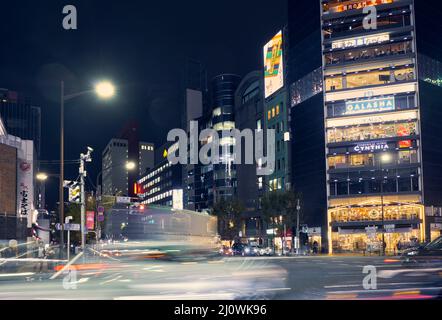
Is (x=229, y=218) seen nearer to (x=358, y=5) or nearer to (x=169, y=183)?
(x=358, y=5)

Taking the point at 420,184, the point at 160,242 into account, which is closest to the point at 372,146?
the point at 420,184

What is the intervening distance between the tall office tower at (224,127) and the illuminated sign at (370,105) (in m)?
48.3

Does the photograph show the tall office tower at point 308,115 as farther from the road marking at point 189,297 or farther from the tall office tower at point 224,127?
the road marking at point 189,297

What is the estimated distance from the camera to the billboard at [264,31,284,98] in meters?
103

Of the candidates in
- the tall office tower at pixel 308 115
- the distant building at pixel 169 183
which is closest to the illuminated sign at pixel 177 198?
the distant building at pixel 169 183

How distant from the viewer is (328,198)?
86812mm

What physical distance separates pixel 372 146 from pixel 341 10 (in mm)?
23471

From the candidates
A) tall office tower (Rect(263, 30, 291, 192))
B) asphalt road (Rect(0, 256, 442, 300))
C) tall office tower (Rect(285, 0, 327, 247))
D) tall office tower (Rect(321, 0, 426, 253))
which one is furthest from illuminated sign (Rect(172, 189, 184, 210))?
asphalt road (Rect(0, 256, 442, 300))

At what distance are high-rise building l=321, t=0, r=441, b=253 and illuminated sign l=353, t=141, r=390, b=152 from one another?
0.50ft

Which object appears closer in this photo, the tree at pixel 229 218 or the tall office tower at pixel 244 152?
the tree at pixel 229 218

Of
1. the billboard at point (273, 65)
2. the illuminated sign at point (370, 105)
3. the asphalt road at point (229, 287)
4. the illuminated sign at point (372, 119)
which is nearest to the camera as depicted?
the asphalt road at point (229, 287)

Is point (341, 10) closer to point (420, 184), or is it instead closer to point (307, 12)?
point (307, 12)

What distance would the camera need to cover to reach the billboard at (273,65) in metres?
103

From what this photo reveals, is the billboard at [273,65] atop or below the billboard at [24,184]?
atop
